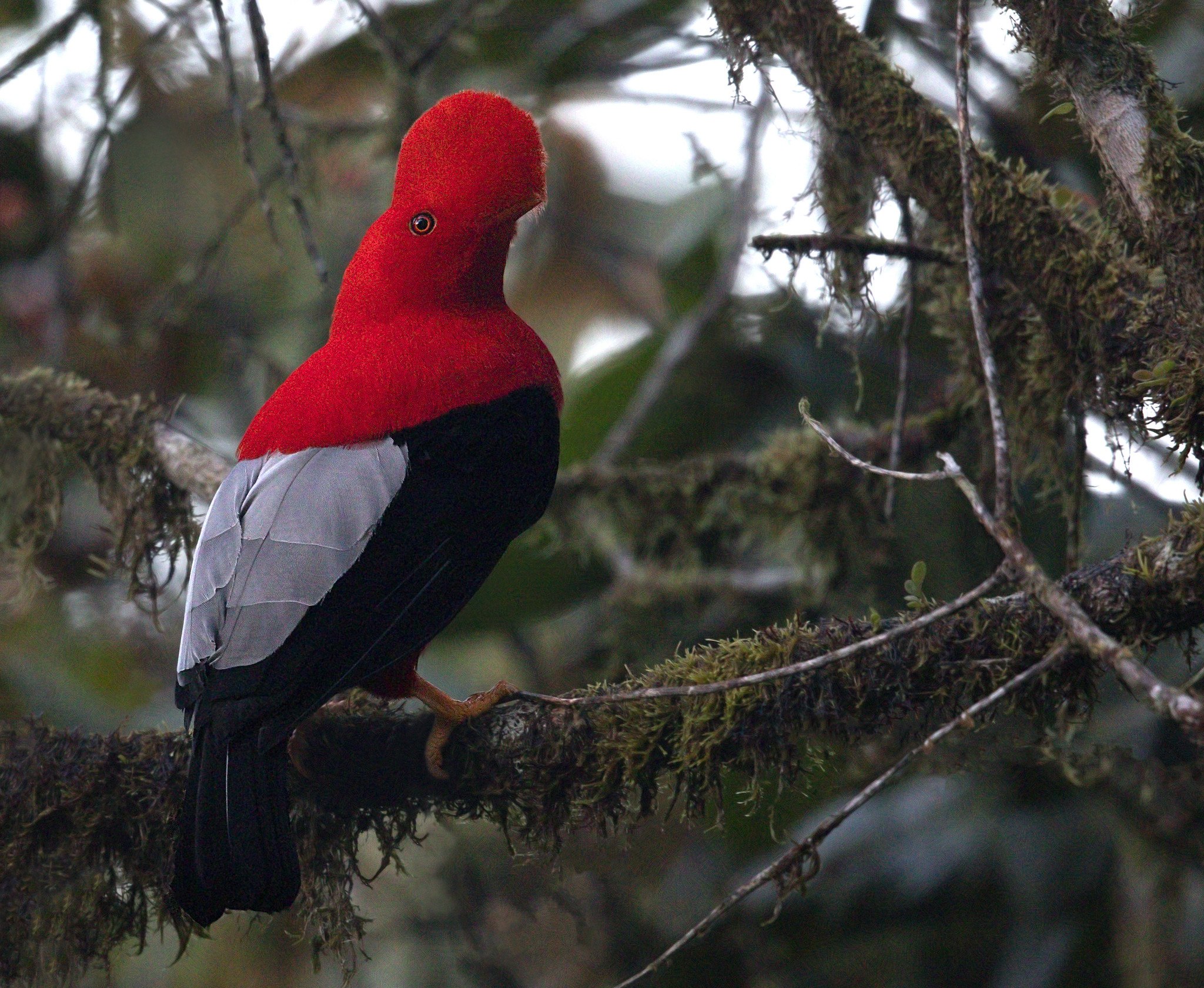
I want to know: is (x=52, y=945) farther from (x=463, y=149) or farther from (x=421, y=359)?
(x=463, y=149)

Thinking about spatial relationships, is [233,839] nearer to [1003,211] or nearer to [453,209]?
[453,209]

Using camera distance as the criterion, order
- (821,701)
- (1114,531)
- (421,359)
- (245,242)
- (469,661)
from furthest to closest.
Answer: (245,242) → (469,661) → (1114,531) → (421,359) → (821,701)

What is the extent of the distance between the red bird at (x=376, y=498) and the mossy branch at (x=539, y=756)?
0.41ft

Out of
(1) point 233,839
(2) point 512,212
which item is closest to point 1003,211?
(2) point 512,212

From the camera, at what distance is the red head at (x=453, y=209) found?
225 centimetres

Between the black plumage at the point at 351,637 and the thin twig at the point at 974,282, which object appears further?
the black plumage at the point at 351,637

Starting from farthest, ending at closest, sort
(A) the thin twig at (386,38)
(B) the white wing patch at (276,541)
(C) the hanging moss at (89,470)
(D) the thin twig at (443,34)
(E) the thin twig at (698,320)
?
(D) the thin twig at (443,34) → (E) the thin twig at (698,320) → (A) the thin twig at (386,38) → (C) the hanging moss at (89,470) → (B) the white wing patch at (276,541)

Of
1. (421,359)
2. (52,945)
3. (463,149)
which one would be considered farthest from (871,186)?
(52,945)

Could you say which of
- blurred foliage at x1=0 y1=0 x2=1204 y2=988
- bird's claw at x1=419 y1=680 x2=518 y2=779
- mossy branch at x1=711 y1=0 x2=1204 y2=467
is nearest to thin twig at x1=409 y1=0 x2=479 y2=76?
blurred foliage at x1=0 y1=0 x2=1204 y2=988

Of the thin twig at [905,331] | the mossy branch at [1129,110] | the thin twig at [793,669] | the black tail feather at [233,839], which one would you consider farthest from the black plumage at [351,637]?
the mossy branch at [1129,110]

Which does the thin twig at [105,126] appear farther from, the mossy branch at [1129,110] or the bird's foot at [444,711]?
the mossy branch at [1129,110]

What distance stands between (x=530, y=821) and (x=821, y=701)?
554mm

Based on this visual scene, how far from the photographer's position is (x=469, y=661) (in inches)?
186

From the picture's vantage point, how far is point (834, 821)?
136 centimetres
